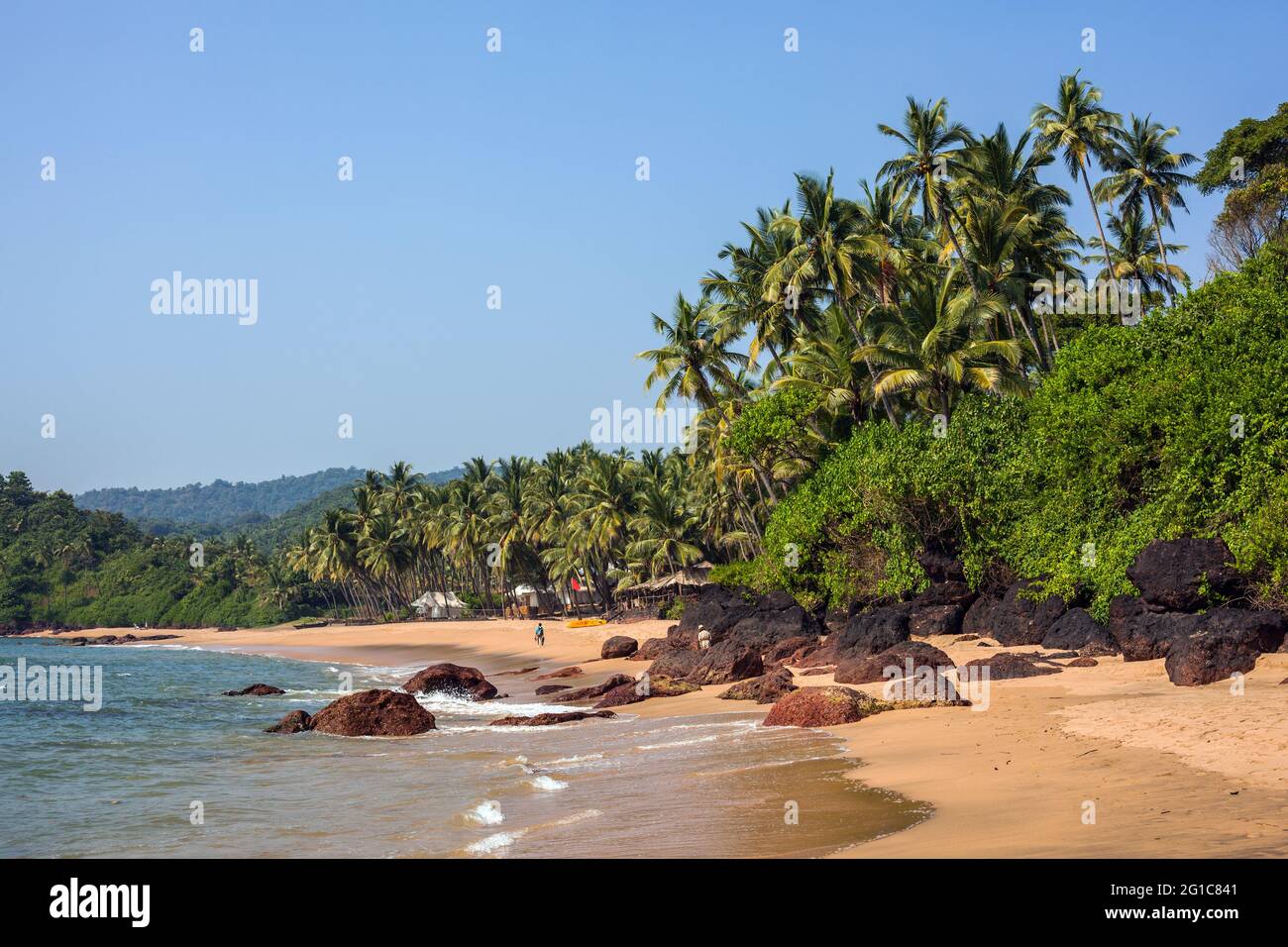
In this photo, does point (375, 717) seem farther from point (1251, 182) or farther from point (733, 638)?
point (1251, 182)

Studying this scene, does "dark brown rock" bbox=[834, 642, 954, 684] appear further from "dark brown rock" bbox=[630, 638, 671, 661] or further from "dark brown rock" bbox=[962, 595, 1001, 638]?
"dark brown rock" bbox=[630, 638, 671, 661]

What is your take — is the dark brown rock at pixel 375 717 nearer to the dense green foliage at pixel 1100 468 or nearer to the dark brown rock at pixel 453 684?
the dark brown rock at pixel 453 684

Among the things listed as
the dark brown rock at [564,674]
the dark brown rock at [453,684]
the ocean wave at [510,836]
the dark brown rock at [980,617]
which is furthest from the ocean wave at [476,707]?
the ocean wave at [510,836]

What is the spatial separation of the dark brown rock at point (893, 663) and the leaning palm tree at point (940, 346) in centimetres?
1397

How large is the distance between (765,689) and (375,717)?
312 inches

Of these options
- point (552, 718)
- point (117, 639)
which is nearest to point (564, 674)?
point (552, 718)

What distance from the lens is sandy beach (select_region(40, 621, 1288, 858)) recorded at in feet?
25.5

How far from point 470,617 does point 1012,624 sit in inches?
2563

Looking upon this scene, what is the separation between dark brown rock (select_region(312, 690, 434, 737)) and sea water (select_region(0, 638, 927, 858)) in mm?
344

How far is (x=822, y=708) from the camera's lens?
56.0ft
